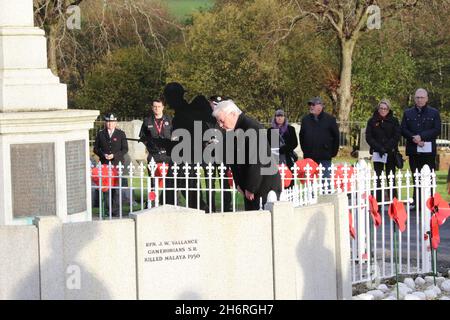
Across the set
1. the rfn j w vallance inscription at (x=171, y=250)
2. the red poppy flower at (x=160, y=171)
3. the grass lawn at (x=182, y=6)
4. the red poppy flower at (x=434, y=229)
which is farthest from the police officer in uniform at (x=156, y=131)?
the grass lawn at (x=182, y=6)

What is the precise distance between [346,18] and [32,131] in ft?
97.6

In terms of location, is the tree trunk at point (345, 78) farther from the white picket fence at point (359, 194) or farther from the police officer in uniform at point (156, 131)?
the white picket fence at point (359, 194)

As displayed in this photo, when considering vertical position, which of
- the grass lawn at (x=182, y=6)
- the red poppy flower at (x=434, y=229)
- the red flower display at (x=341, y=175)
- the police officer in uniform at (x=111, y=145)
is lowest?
the red poppy flower at (x=434, y=229)

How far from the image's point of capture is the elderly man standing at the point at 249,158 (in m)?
11.7

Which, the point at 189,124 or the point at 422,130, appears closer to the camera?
the point at 189,124

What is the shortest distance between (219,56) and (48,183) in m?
30.8

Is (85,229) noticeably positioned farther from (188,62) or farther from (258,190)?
(188,62)

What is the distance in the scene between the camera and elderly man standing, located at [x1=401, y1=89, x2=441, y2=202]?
60.4 feet

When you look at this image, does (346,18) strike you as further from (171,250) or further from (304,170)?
(171,250)

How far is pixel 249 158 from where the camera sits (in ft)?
38.3

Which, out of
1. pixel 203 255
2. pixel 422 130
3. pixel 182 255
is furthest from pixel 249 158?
pixel 422 130

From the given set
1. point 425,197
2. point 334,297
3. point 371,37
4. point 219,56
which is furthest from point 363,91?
point 334,297

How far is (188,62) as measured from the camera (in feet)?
143

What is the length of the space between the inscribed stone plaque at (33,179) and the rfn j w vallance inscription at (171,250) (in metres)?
2.73
